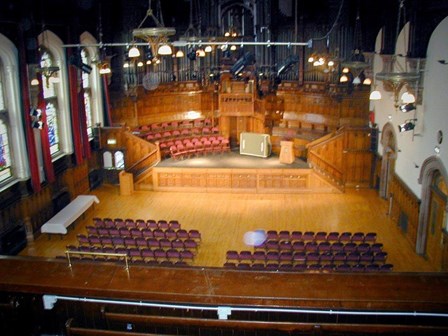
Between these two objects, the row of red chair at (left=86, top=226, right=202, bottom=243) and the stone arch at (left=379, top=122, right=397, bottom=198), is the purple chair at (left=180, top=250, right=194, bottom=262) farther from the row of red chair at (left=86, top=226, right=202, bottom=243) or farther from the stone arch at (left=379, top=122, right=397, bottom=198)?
the stone arch at (left=379, top=122, right=397, bottom=198)

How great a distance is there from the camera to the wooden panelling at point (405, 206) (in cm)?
1292

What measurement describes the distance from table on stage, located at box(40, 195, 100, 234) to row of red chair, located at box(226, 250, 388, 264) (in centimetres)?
554

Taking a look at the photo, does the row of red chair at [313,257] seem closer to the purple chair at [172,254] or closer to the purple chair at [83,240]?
the purple chair at [172,254]

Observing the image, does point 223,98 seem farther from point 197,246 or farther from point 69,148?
point 197,246

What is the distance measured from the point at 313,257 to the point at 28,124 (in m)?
8.61

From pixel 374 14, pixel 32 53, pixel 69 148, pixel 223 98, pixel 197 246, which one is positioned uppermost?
pixel 374 14

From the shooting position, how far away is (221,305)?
5062mm

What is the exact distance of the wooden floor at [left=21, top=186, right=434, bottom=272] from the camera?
1328cm

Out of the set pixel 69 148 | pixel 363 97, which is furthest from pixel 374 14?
pixel 69 148

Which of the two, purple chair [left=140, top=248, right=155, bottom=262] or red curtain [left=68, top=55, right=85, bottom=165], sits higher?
red curtain [left=68, top=55, right=85, bottom=165]

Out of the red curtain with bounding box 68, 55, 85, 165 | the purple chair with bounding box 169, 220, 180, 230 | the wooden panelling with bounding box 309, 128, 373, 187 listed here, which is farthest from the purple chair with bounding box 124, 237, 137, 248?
the wooden panelling with bounding box 309, 128, 373, 187

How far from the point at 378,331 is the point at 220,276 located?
5.87ft

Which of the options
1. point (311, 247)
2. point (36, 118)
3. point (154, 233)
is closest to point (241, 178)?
point (154, 233)

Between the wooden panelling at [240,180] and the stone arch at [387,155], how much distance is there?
1.79 m
